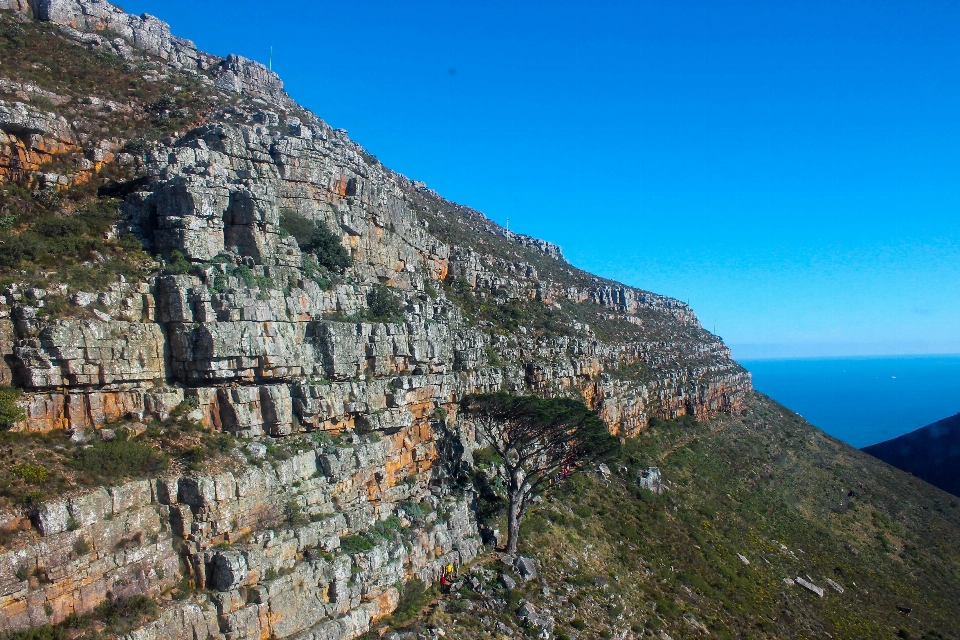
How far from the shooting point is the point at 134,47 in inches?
1448

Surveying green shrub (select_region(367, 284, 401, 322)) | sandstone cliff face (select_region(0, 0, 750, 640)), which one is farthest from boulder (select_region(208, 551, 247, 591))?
green shrub (select_region(367, 284, 401, 322))

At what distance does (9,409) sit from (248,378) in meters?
6.90

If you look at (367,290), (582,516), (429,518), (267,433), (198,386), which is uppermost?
(367,290)

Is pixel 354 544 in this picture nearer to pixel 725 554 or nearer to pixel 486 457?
pixel 486 457

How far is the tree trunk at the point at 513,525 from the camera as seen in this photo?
91.0 feet

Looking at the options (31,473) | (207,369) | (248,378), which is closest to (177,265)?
(207,369)

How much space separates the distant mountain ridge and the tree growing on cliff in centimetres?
8341

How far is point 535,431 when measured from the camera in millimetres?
31312

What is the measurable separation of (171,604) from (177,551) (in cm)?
140

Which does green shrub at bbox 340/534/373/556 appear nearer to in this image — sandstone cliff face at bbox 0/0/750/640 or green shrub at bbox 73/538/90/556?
sandstone cliff face at bbox 0/0/750/640

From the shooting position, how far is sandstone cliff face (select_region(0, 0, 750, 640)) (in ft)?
50.1

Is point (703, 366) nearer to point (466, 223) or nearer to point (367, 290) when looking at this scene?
point (466, 223)

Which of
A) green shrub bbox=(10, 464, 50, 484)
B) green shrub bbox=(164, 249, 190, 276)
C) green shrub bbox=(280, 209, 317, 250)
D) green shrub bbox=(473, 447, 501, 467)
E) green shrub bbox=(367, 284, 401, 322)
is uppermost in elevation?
green shrub bbox=(280, 209, 317, 250)

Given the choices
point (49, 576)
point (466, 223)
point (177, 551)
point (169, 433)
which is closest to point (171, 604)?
point (177, 551)
